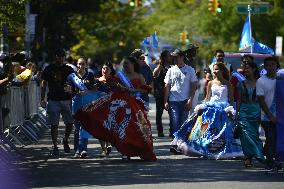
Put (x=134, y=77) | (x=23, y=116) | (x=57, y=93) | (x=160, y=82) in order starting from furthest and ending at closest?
(x=160, y=82)
(x=23, y=116)
(x=57, y=93)
(x=134, y=77)

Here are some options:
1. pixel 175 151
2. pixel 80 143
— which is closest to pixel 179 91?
pixel 175 151

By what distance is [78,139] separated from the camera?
60.5ft

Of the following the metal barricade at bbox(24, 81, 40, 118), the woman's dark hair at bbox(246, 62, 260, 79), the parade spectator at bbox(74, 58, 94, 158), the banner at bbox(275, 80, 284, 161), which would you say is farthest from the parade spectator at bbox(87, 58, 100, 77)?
the banner at bbox(275, 80, 284, 161)

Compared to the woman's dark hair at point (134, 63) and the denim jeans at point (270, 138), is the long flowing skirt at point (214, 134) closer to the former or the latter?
the woman's dark hair at point (134, 63)

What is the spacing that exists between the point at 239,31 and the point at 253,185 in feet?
162

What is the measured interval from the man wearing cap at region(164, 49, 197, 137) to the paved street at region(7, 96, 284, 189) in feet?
3.33

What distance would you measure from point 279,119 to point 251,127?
0.89 metres

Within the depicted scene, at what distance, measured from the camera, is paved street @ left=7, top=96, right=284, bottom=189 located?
13516mm

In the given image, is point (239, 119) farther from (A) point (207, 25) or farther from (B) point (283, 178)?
(A) point (207, 25)

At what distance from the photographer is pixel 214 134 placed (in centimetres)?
1742

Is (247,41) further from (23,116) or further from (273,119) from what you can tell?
(273,119)

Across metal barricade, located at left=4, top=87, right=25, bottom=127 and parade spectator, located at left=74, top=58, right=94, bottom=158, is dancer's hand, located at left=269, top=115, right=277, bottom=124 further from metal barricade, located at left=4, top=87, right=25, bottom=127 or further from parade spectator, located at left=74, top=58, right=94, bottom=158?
metal barricade, located at left=4, top=87, right=25, bottom=127

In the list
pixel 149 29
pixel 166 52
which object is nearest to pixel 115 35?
pixel 149 29

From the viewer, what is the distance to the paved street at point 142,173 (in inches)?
532
